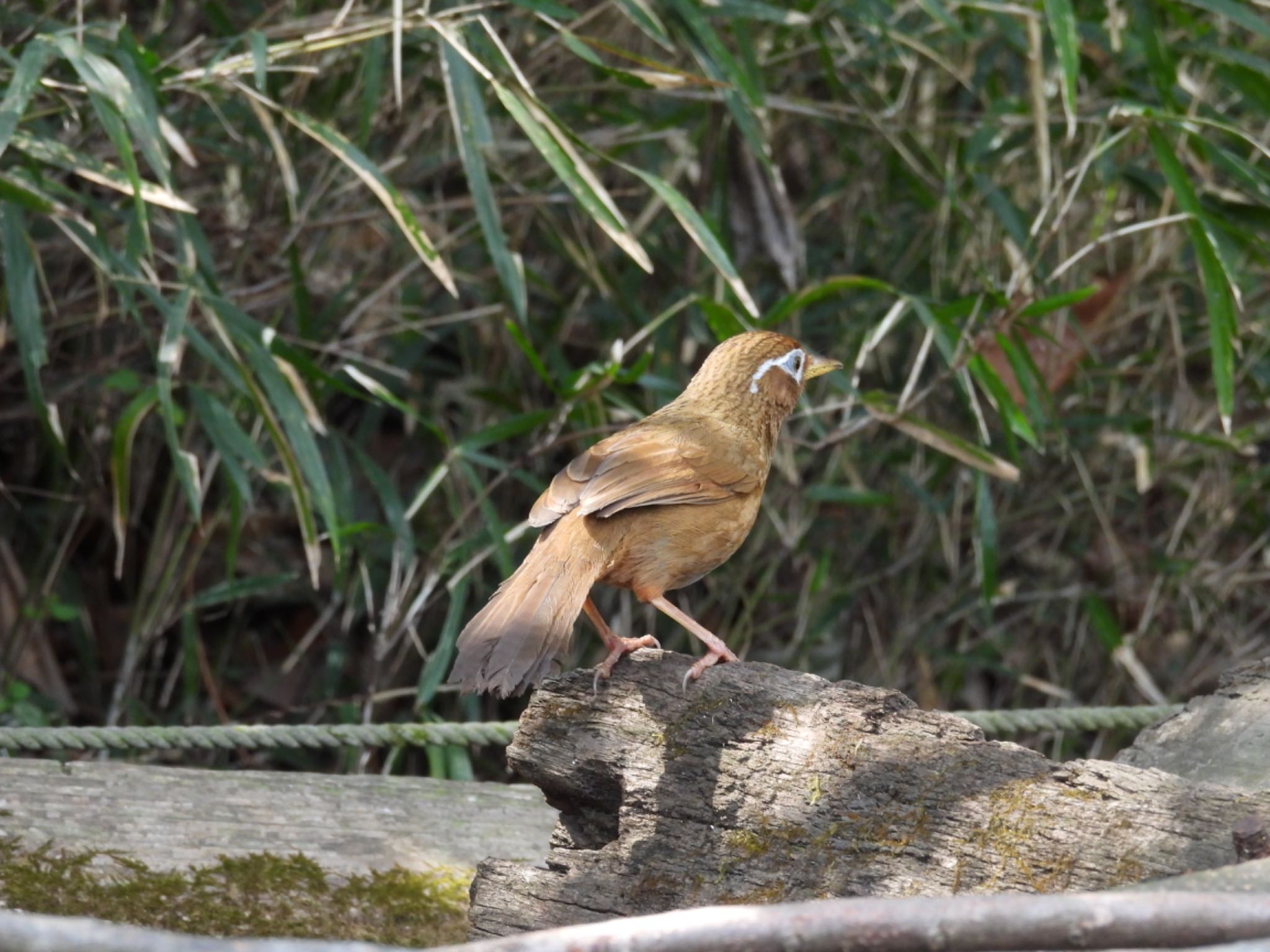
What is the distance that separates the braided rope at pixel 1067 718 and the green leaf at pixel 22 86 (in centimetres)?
241

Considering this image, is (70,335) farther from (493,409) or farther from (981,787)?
(981,787)

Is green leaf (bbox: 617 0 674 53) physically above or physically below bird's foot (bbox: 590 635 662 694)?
above

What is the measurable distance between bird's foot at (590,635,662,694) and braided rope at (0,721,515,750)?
73 cm

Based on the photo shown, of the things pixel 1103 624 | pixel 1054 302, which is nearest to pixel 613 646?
pixel 1054 302

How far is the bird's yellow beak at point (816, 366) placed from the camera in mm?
3650

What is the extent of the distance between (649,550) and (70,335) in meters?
2.80

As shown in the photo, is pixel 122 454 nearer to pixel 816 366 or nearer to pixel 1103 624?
pixel 816 366

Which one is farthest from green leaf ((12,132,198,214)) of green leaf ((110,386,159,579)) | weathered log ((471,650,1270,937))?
weathered log ((471,650,1270,937))

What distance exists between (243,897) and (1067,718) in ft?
6.71

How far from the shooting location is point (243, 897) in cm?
293

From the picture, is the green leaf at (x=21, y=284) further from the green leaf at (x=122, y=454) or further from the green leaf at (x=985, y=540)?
the green leaf at (x=985, y=540)

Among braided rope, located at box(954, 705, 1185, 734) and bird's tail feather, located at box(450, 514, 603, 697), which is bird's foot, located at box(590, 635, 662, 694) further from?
braided rope, located at box(954, 705, 1185, 734)

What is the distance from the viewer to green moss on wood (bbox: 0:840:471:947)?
281 cm

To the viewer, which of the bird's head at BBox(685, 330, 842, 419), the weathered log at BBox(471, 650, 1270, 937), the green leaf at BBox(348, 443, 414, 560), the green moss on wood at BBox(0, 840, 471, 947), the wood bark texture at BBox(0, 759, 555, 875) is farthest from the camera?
the green leaf at BBox(348, 443, 414, 560)
